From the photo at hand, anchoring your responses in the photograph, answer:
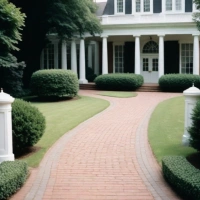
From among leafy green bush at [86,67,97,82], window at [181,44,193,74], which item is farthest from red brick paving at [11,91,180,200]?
leafy green bush at [86,67,97,82]

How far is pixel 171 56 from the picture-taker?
34.3m

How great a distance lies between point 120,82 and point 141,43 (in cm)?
685

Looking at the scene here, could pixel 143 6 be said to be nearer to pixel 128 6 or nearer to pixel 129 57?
pixel 128 6

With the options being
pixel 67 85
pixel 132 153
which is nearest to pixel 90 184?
pixel 132 153

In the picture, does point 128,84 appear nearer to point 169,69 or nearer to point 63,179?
point 169,69

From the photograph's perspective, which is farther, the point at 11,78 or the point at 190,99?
the point at 11,78

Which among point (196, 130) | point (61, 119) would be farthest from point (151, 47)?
point (196, 130)

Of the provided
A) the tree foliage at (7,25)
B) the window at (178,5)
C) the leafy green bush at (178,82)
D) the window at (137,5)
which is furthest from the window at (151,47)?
the tree foliage at (7,25)

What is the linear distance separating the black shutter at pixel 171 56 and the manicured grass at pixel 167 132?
52.3 ft

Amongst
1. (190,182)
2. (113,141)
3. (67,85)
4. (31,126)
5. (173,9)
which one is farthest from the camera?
(173,9)

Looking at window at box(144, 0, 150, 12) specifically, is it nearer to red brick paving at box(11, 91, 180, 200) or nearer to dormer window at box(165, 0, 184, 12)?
dormer window at box(165, 0, 184, 12)

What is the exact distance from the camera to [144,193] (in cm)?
688

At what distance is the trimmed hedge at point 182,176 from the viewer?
20.6ft

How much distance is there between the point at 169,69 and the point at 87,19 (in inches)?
401
